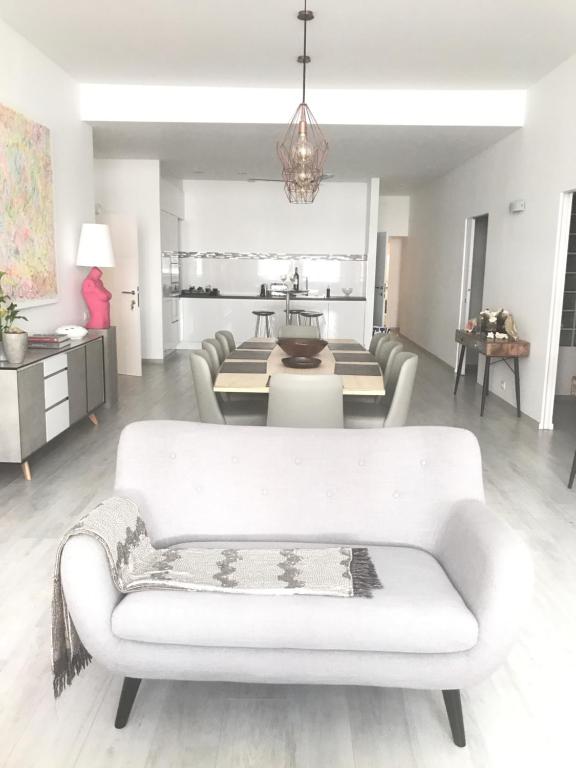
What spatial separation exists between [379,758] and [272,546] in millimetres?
717

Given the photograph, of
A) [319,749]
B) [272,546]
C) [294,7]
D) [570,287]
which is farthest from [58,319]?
[570,287]

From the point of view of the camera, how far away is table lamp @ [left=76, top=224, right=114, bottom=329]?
19.8ft

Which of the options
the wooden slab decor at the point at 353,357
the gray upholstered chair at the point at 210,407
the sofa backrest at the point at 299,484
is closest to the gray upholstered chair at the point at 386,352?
the wooden slab decor at the point at 353,357

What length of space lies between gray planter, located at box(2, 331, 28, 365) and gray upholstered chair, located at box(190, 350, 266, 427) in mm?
1115

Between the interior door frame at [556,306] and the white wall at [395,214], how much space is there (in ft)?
22.2

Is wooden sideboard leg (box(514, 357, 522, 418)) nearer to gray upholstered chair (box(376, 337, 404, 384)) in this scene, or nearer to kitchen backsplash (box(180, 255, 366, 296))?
gray upholstered chair (box(376, 337, 404, 384))

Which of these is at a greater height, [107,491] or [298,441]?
[298,441]

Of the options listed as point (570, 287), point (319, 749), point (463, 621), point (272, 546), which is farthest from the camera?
point (570, 287)

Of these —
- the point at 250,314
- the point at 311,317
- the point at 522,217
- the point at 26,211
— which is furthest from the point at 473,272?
the point at 26,211

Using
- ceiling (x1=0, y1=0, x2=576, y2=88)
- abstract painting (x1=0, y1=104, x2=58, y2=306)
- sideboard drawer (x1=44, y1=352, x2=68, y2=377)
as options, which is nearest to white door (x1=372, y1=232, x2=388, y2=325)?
ceiling (x1=0, y1=0, x2=576, y2=88)

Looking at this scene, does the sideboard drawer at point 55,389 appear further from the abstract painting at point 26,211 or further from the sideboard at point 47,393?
the abstract painting at point 26,211

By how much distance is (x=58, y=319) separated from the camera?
223 inches

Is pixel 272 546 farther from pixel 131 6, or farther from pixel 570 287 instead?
Result: pixel 570 287

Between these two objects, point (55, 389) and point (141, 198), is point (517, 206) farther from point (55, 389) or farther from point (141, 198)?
point (141, 198)
